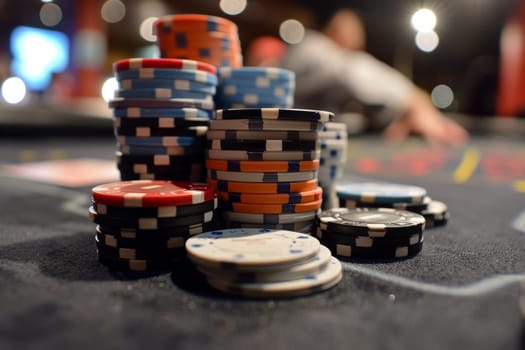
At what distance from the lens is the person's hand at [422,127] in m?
8.35

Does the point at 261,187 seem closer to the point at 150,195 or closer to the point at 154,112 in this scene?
the point at 150,195

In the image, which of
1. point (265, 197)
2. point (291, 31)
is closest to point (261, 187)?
point (265, 197)

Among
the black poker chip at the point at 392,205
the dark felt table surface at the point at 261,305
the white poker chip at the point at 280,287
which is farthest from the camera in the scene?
the black poker chip at the point at 392,205

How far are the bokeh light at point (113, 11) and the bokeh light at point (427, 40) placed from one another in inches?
394

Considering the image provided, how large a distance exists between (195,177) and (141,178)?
0.81 ft

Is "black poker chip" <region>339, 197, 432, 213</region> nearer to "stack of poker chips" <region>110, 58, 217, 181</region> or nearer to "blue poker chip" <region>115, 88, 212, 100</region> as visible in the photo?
"stack of poker chips" <region>110, 58, 217, 181</region>

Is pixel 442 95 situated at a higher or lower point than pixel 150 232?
higher

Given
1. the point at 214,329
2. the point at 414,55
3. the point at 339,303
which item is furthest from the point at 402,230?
the point at 414,55

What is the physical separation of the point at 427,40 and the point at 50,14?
12827 mm

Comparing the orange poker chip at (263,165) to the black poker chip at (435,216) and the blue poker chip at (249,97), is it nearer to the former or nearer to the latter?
the blue poker chip at (249,97)

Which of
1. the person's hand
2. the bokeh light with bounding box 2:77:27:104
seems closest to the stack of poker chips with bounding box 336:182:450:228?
the person's hand

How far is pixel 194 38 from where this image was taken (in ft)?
8.36

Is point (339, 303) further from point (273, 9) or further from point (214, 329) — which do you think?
point (273, 9)

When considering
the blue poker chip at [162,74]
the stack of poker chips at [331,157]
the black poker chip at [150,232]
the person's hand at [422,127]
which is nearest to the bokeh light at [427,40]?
the person's hand at [422,127]
